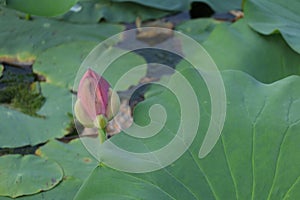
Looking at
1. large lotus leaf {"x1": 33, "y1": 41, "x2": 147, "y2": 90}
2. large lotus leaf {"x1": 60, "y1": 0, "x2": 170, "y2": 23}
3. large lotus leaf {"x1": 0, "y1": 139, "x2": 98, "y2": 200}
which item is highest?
large lotus leaf {"x1": 60, "y1": 0, "x2": 170, "y2": 23}

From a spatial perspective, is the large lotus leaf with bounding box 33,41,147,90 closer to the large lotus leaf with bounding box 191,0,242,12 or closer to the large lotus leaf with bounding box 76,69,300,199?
the large lotus leaf with bounding box 191,0,242,12

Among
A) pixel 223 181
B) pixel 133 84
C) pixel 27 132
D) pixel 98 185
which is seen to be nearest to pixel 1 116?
pixel 27 132

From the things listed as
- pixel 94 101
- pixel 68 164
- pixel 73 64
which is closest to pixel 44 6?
pixel 73 64

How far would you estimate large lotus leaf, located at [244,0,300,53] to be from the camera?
150cm

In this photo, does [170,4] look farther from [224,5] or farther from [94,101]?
[94,101]

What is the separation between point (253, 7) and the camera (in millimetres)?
1559

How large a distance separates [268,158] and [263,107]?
0.37 feet

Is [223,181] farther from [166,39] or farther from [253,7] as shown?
[166,39]

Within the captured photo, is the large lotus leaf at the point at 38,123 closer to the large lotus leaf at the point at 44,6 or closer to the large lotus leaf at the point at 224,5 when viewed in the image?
the large lotus leaf at the point at 44,6

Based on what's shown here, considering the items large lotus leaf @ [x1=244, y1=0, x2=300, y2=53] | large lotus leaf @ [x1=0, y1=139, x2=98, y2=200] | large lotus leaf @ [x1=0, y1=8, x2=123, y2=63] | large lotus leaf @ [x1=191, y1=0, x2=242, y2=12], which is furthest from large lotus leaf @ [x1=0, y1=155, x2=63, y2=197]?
large lotus leaf @ [x1=191, y1=0, x2=242, y2=12]

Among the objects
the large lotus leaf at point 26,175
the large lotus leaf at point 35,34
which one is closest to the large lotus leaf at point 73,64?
the large lotus leaf at point 35,34

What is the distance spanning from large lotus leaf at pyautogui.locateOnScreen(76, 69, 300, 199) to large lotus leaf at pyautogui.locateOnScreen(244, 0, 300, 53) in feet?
1.16

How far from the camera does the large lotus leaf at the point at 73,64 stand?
172 cm

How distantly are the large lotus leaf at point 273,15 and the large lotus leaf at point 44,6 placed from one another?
1.55 ft
